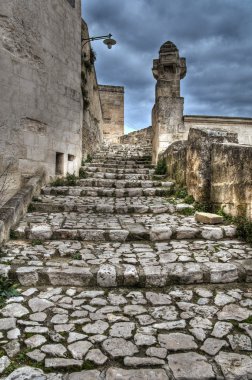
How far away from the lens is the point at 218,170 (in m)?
4.91

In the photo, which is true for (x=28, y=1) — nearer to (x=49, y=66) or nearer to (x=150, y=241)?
(x=49, y=66)

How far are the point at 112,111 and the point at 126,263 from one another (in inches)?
782

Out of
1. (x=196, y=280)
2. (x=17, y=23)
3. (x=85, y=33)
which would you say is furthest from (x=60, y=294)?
(x=85, y=33)

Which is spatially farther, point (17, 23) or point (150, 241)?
point (17, 23)

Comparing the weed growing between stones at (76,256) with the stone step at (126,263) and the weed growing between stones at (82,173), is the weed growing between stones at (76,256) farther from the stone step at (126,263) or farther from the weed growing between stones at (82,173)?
the weed growing between stones at (82,173)

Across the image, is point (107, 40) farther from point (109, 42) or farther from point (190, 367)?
point (190, 367)

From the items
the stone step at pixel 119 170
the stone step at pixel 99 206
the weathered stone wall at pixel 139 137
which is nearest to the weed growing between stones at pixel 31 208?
the stone step at pixel 99 206

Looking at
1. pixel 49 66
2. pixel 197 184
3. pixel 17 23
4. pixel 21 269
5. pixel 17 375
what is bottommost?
pixel 17 375

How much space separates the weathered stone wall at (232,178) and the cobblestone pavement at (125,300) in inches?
16.6

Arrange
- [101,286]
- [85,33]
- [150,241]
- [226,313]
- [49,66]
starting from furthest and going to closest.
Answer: [85,33]
[49,66]
[150,241]
[101,286]
[226,313]

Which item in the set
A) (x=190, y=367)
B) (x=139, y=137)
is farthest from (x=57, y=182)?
(x=139, y=137)

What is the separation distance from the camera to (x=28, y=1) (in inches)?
231

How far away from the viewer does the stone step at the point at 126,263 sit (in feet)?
9.57

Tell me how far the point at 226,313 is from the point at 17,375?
161 centimetres
